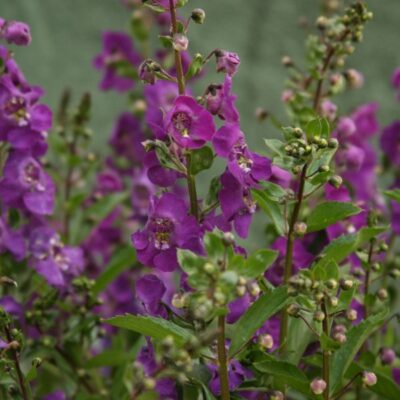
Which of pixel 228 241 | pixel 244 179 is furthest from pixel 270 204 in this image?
pixel 228 241

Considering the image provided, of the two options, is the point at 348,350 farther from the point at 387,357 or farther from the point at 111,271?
the point at 111,271

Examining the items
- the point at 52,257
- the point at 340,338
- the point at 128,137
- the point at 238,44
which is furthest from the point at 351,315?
the point at 238,44

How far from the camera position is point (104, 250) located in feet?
3.89

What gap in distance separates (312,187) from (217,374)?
6.5 inches

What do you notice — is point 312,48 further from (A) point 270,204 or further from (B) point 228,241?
(B) point 228,241

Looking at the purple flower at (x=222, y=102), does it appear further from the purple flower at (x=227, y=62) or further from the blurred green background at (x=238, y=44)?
the blurred green background at (x=238, y=44)

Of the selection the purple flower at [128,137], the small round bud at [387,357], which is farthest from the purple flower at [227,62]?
the purple flower at [128,137]

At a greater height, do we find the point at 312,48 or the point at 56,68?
the point at 312,48

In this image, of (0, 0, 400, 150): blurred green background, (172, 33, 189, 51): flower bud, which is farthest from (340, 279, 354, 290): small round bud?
(0, 0, 400, 150): blurred green background

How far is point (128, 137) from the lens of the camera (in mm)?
1244

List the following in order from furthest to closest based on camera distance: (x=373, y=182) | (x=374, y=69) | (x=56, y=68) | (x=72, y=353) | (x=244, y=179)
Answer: (x=56, y=68), (x=374, y=69), (x=373, y=182), (x=72, y=353), (x=244, y=179)

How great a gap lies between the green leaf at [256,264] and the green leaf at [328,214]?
4.1 inches

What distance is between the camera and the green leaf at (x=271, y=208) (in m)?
0.67

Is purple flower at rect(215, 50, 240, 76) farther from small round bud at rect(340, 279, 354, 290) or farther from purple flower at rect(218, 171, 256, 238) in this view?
small round bud at rect(340, 279, 354, 290)
